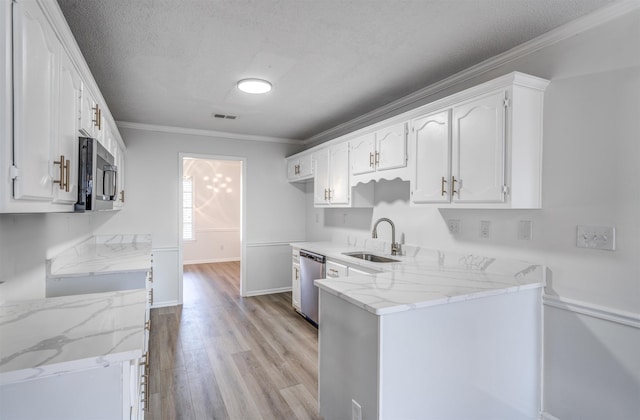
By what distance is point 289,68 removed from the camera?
2600 mm

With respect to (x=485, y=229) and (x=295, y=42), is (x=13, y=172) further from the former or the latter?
(x=485, y=229)

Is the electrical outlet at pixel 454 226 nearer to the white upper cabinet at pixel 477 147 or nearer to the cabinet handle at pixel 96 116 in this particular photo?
the white upper cabinet at pixel 477 147

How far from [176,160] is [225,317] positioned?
7.19ft

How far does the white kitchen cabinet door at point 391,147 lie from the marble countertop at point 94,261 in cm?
216

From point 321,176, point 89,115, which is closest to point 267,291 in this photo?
point 321,176

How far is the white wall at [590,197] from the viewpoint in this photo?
1738 millimetres

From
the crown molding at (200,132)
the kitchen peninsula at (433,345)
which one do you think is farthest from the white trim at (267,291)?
the kitchen peninsula at (433,345)

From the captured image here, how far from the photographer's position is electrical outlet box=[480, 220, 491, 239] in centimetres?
245

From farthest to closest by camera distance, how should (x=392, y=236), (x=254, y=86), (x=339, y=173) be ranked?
1. (x=339, y=173)
2. (x=392, y=236)
3. (x=254, y=86)

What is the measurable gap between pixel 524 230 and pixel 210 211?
702cm

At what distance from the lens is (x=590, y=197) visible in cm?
189

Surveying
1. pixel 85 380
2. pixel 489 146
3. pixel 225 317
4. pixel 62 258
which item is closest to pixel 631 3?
pixel 489 146

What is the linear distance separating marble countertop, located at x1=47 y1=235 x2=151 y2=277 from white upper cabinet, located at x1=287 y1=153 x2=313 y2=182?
84.2 inches

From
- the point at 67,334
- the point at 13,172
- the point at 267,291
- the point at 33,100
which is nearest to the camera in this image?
the point at 13,172
